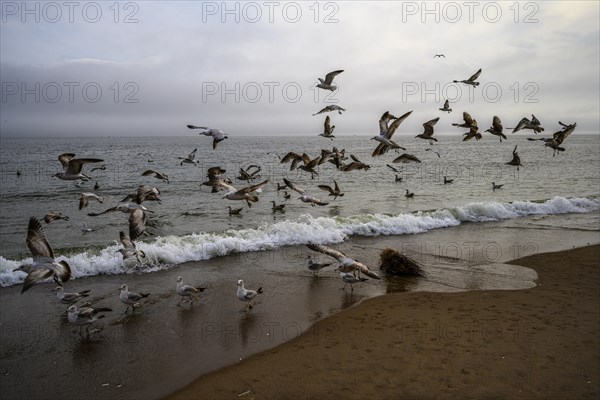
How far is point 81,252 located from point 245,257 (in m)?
5.82

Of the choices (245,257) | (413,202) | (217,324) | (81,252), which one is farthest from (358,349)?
(413,202)

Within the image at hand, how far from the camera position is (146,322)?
10031 mm

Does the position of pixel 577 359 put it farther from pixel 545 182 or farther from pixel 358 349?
pixel 545 182

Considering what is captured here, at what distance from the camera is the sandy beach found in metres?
7.17

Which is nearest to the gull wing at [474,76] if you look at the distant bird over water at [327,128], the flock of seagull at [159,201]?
the flock of seagull at [159,201]

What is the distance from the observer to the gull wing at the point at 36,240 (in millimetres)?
7934

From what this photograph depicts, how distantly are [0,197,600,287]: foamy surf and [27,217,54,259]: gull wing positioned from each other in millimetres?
5835

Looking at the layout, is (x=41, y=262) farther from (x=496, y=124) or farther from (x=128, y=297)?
(x=496, y=124)

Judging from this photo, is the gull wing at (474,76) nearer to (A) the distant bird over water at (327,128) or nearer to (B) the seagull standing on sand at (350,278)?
(A) the distant bird over water at (327,128)

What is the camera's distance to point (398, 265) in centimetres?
1327

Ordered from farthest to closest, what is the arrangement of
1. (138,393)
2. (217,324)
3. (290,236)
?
(290,236) → (217,324) → (138,393)

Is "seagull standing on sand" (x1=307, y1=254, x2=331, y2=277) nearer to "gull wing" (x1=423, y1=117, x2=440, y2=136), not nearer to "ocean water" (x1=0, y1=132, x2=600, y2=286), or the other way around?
"ocean water" (x1=0, y1=132, x2=600, y2=286)

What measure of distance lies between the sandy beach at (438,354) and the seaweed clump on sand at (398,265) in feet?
5.63

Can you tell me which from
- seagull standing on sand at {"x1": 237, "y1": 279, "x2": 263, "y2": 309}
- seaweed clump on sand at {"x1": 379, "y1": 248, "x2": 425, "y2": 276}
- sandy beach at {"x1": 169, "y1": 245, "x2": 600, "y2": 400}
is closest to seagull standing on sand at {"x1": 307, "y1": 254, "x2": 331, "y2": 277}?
seaweed clump on sand at {"x1": 379, "y1": 248, "x2": 425, "y2": 276}
